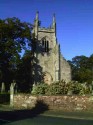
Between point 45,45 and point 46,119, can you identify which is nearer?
point 46,119

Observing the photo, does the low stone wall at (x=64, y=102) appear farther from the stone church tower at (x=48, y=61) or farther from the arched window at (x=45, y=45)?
the arched window at (x=45, y=45)

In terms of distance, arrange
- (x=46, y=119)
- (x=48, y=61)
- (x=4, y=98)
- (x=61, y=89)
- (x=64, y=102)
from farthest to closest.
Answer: (x=48, y=61), (x=4, y=98), (x=61, y=89), (x=64, y=102), (x=46, y=119)

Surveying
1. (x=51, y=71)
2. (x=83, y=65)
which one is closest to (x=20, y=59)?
(x=51, y=71)

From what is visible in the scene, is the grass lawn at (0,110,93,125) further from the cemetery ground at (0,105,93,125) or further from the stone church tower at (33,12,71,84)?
the stone church tower at (33,12,71,84)

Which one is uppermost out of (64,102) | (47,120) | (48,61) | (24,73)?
(48,61)

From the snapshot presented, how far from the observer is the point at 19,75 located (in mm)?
62656

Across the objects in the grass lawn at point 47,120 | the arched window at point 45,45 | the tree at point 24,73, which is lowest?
the grass lawn at point 47,120

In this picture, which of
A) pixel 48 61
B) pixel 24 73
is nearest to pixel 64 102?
pixel 24 73

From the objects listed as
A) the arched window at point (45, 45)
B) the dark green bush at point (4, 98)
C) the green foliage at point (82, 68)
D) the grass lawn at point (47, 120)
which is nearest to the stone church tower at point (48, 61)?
the arched window at point (45, 45)

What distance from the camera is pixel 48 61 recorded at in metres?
70.7

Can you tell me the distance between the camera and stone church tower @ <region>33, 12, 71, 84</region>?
6944cm

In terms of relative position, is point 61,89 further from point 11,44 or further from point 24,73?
point 24,73

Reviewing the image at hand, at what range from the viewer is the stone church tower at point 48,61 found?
228 feet

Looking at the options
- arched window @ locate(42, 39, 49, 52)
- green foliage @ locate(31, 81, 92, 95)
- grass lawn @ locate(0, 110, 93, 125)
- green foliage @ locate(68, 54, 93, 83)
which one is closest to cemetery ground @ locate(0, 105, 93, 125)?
grass lawn @ locate(0, 110, 93, 125)
